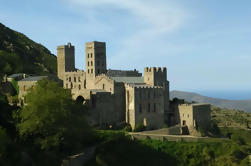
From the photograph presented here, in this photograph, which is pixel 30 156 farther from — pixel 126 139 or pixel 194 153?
pixel 194 153

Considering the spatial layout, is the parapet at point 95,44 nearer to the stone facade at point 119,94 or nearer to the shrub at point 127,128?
the stone facade at point 119,94

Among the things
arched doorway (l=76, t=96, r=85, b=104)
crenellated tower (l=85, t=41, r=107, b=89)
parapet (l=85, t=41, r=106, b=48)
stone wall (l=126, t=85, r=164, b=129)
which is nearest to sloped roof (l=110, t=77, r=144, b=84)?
stone wall (l=126, t=85, r=164, b=129)

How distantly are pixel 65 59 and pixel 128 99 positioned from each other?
80.7 ft

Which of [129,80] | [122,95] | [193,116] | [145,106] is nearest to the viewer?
[145,106]

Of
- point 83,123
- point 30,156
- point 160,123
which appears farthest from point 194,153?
point 30,156

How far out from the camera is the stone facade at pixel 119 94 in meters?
58.1

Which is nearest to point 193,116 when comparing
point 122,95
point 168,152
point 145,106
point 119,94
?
point 145,106

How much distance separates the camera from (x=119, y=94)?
61875 millimetres

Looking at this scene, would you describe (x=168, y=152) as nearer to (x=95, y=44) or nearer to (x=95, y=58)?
(x=95, y=58)

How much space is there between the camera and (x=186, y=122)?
209 feet

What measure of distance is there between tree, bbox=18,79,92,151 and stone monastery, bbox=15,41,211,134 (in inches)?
449

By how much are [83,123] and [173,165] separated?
48.4 ft

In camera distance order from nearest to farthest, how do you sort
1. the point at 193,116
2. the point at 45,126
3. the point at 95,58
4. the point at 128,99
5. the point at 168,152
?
the point at 45,126
the point at 168,152
the point at 128,99
the point at 193,116
the point at 95,58

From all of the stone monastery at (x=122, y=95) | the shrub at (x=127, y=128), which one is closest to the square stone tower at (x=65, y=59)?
the stone monastery at (x=122, y=95)
